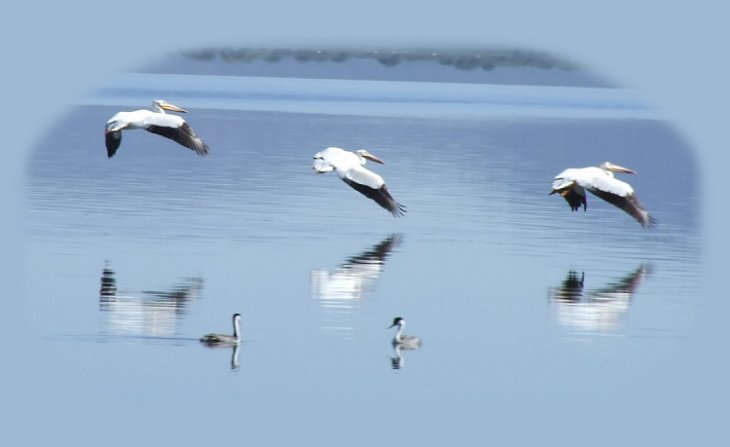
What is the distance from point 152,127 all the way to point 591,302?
5.40 meters

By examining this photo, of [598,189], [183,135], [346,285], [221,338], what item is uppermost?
[183,135]

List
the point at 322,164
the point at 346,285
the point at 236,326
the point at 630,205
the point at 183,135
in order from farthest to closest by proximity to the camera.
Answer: the point at 183,135 < the point at 322,164 < the point at 630,205 < the point at 346,285 < the point at 236,326

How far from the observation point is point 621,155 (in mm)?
32250

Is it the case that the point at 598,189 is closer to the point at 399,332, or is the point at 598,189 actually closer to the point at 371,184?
the point at 371,184

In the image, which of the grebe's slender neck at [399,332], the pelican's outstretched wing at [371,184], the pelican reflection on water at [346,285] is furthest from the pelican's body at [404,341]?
the pelican's outstretched wing at [371,184]

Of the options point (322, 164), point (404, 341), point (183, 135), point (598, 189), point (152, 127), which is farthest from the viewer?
point (183, 135)

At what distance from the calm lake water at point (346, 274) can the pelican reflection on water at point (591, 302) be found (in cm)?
3

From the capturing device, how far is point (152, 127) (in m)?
17.4

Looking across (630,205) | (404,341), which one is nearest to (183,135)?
A: (630,205)

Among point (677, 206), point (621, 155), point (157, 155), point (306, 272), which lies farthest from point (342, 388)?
point (621, 155)

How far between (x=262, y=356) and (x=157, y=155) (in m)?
17.2

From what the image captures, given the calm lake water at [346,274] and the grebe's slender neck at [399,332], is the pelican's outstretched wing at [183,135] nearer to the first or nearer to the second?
the calm lake water at [346,274]

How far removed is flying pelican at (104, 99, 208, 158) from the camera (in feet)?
56.1

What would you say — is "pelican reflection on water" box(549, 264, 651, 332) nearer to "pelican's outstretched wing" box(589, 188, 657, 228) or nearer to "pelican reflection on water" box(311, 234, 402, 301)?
"pelican's outstretched wing" box(589, 188, 657, 228)
